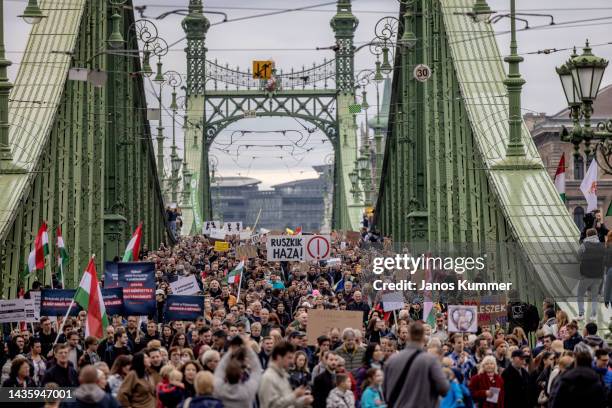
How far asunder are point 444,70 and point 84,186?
8286mm

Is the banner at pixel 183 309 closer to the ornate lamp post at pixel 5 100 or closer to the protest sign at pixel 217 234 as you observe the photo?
the ornate lamp post at pixel 5 100

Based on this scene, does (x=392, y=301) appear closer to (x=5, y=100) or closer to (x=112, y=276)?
(x=112, y=276)

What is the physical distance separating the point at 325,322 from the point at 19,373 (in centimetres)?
532

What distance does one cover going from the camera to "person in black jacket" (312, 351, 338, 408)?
19.4 metres

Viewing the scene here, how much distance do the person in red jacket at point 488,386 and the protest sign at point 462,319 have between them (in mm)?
4860

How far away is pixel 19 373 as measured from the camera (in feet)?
68.5

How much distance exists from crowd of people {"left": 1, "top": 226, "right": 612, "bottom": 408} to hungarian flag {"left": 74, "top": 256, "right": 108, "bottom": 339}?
0.22 m

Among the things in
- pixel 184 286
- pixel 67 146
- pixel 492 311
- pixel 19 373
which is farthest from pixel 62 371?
pixel 67 146

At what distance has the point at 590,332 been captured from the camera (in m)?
23.6

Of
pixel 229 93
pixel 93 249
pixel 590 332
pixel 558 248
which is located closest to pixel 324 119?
pixel 229 93

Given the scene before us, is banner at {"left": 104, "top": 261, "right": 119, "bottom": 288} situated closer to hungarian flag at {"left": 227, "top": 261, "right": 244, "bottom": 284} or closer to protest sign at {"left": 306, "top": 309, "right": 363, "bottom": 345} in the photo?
protest sign at {"left": 306, "top": 309, "right": 363, "bottom": 345}

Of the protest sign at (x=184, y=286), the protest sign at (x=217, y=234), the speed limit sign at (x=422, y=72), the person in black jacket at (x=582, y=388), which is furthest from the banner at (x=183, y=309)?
the protest sign at (x=217, y=234)

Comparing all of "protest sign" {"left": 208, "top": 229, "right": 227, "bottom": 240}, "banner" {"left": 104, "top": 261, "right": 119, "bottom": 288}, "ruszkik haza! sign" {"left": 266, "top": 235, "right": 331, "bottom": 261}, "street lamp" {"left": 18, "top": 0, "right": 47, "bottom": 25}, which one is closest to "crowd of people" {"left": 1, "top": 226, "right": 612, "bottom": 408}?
"banner" {"left": 104, "top": 261, "right": 119, "bottom": 288}

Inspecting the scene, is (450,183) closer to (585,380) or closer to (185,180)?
(585,380)
